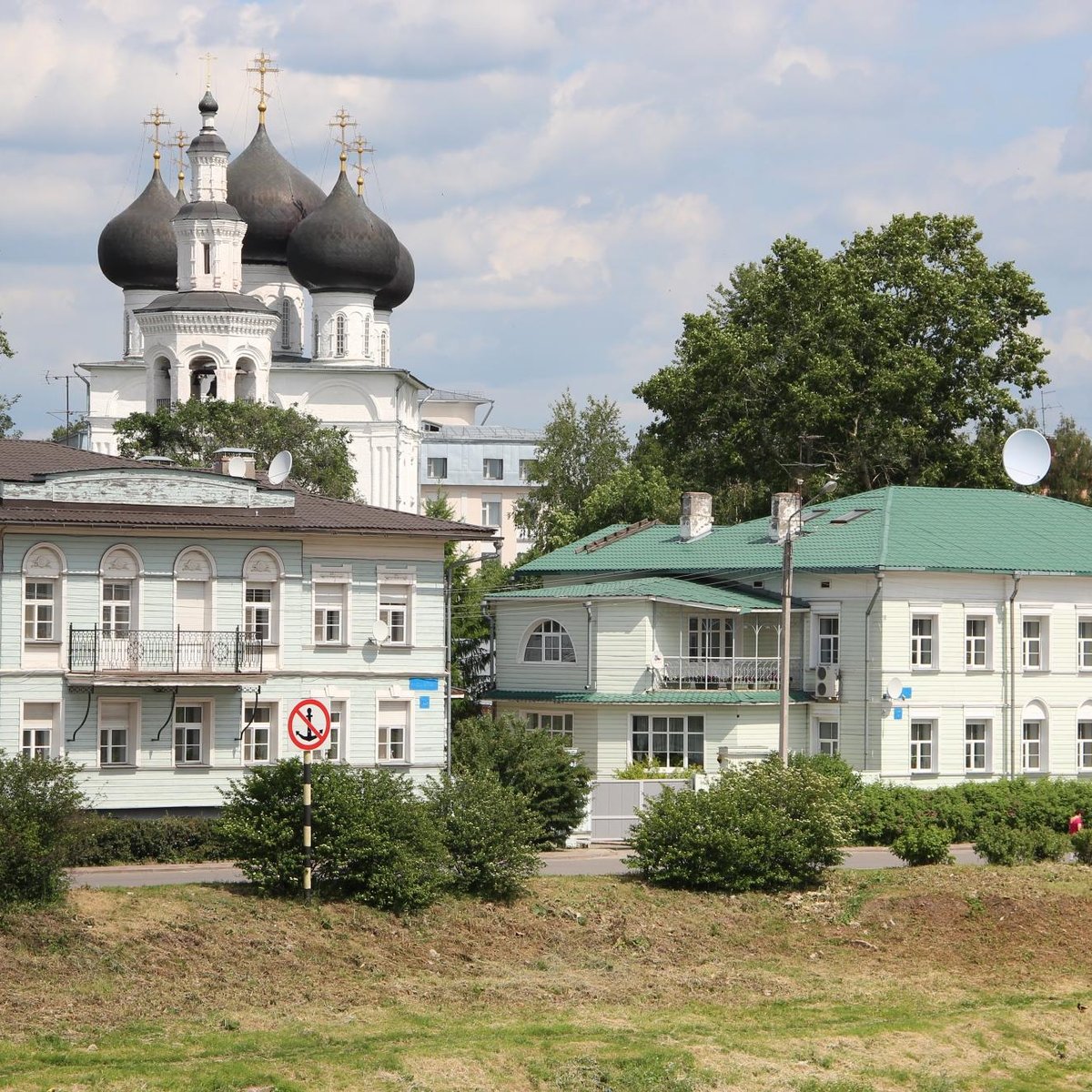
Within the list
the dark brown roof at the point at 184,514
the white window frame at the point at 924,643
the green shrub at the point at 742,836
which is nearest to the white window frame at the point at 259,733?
the dark brown roof at the point at 184,514

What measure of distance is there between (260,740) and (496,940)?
13920mm

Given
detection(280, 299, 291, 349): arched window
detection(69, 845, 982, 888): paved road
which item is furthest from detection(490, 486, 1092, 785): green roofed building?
detection(280, 299, 291, 349): arched window

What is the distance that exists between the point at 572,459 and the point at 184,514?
5379 centimetres

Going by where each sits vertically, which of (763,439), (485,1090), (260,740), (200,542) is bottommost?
(485,1090)

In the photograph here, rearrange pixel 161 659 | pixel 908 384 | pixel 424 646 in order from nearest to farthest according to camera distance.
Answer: pixel 161 659
pixel 424 646
pixel 908 384

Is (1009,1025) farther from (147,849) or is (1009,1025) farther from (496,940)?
(147,849)

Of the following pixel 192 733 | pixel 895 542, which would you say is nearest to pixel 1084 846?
pixel 895 542

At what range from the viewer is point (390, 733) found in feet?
148

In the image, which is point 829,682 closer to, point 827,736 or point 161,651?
point 827,736

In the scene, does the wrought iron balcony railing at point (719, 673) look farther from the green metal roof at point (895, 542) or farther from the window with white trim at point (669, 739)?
the green metal roof at point (895, 542)

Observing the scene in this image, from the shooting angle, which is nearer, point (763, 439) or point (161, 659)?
point (161, 659)

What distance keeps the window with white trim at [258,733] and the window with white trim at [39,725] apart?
375 centimetres

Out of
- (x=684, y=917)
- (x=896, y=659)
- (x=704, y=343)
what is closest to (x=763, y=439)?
(x=704, y=343)

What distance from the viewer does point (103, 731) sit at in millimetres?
41688
